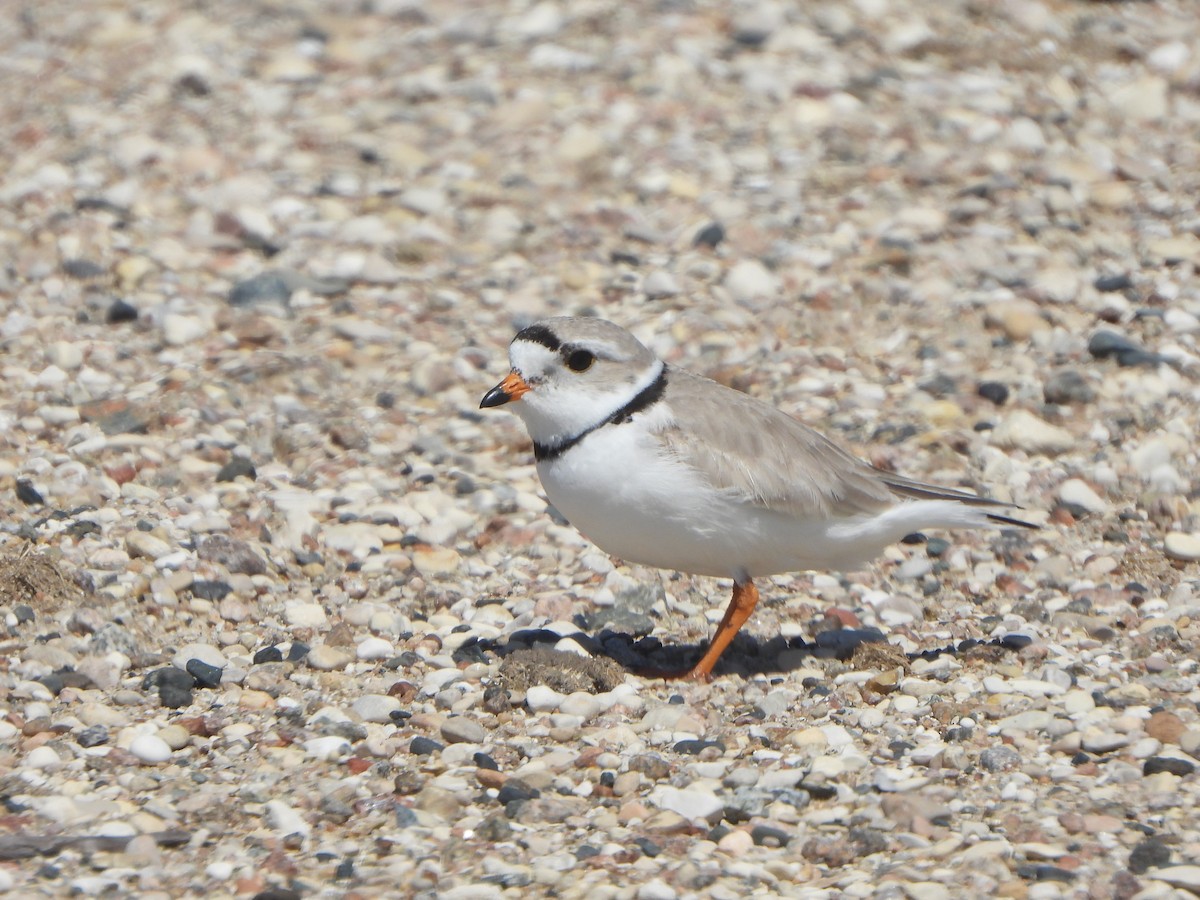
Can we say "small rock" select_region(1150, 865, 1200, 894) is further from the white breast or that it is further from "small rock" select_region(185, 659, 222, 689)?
"small rock" select_region(185, 659, 222, 689)

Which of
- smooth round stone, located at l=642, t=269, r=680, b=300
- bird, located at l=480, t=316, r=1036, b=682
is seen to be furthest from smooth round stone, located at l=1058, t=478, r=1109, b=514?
smooth round stone, located at l=642, t=269, r=680, b=300

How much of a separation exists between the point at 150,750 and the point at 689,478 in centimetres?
191

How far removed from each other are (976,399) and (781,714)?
9.26 ft

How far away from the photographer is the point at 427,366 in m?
7.88

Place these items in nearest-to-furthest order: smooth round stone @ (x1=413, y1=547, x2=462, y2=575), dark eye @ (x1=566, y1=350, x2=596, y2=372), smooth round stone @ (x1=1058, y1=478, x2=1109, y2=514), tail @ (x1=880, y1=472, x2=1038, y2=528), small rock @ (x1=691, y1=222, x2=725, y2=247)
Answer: dark eye @ (x1=566, y1=350, x2=596, y2=372), tail @ (x1=880, y1=472, x2=1038, y2=528), smooth round stone @ (x1=413, y1=547, x2=462, y2=575), smooth round stone @ (x1=1058, y1=478, x2=1109, y2=514), small rock @ (x1=691, y1=222, x2=725, y2=247)

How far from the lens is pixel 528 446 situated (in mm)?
7465

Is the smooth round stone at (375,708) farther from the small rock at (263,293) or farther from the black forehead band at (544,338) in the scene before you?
the small rock at (263,293)

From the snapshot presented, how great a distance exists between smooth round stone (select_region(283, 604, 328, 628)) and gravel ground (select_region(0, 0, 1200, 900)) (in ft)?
0.34

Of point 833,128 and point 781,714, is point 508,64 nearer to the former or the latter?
point 833,128

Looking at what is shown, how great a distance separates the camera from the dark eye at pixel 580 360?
5617 millimetres

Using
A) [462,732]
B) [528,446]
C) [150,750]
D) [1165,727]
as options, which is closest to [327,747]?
[462,732]

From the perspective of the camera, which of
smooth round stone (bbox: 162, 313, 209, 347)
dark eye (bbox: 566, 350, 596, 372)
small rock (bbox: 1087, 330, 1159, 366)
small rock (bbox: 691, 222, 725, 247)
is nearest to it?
dark eye (bbox: 566, 350, 596, 372)

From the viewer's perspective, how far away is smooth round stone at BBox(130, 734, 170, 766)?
487 centimetres

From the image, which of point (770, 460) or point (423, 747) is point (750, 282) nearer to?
point (770, 460)
